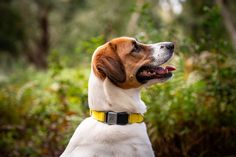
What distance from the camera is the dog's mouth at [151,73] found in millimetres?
4567

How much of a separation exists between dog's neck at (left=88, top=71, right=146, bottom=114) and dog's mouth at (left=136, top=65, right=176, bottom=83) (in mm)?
204

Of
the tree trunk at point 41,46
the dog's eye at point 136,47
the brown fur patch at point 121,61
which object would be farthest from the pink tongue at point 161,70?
the tree trunk at point 41,46

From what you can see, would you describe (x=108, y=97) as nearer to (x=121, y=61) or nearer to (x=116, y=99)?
(x=116, y=99)

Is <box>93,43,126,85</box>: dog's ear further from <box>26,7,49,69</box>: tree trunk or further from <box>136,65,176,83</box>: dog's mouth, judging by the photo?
<box>26,7,49,69</box>: tree trunk

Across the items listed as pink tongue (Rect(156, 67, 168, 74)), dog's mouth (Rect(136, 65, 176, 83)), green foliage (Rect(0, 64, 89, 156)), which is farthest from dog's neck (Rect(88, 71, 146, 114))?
green foliage (Rect(0, 64, 89, 156))

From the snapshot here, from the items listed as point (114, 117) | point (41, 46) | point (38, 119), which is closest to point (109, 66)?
point (114, 117)

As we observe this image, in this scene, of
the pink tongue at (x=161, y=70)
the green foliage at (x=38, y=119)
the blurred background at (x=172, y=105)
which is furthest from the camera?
the green foliage at (x=38, y=119)

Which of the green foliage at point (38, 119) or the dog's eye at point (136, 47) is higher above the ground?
the dog's eye at point (136, 47)

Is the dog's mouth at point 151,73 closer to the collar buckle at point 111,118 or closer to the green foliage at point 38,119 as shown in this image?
the collar buckle at point 111,118

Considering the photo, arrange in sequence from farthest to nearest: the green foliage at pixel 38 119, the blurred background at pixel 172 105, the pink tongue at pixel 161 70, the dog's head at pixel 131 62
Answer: the green foliage at pixel 38 119 < the blurred background at pixel 172 105 < the pink tongue at pixel 161 70 < the dog's head at pixel 131 62

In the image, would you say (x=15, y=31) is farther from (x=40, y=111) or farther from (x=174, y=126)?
(x=174, y=126)

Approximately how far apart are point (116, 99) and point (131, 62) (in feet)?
1.40

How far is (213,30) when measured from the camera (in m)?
6.91

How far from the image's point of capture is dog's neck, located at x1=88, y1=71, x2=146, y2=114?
4363mm
